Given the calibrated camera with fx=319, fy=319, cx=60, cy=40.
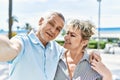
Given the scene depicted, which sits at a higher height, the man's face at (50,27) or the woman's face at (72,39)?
the man's face at (50,27)

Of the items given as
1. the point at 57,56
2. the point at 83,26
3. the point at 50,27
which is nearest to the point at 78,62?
the point at 57,56

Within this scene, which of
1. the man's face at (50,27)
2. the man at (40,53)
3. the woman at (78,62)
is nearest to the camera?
the man at (40,53)

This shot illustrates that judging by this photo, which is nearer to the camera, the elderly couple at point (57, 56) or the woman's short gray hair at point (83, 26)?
the elderly couple at point (57, 56)

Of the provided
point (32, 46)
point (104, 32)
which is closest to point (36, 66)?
point (32, 46)

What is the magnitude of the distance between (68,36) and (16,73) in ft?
1.79

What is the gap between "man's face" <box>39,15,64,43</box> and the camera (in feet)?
7.83

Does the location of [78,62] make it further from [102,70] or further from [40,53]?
[40,53]

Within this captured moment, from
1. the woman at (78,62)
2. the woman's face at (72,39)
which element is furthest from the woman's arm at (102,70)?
the woman's face at (72,39)

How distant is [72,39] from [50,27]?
9.2 inches

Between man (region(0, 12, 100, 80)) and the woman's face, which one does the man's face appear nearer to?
man (region(0, 12, 100, 80))

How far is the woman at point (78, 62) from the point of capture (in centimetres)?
251

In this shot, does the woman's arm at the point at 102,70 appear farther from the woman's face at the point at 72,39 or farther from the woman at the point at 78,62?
the woman's face at the point at 72,39

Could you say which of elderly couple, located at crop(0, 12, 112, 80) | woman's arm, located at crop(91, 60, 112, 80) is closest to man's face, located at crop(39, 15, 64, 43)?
elderly couple, located at crop(0, 12, 112, 80)

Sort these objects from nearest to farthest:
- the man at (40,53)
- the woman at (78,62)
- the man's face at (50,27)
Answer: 1. the man at (40,53)
2. the man's face at (50,27)
3. the woman at (78,62)
